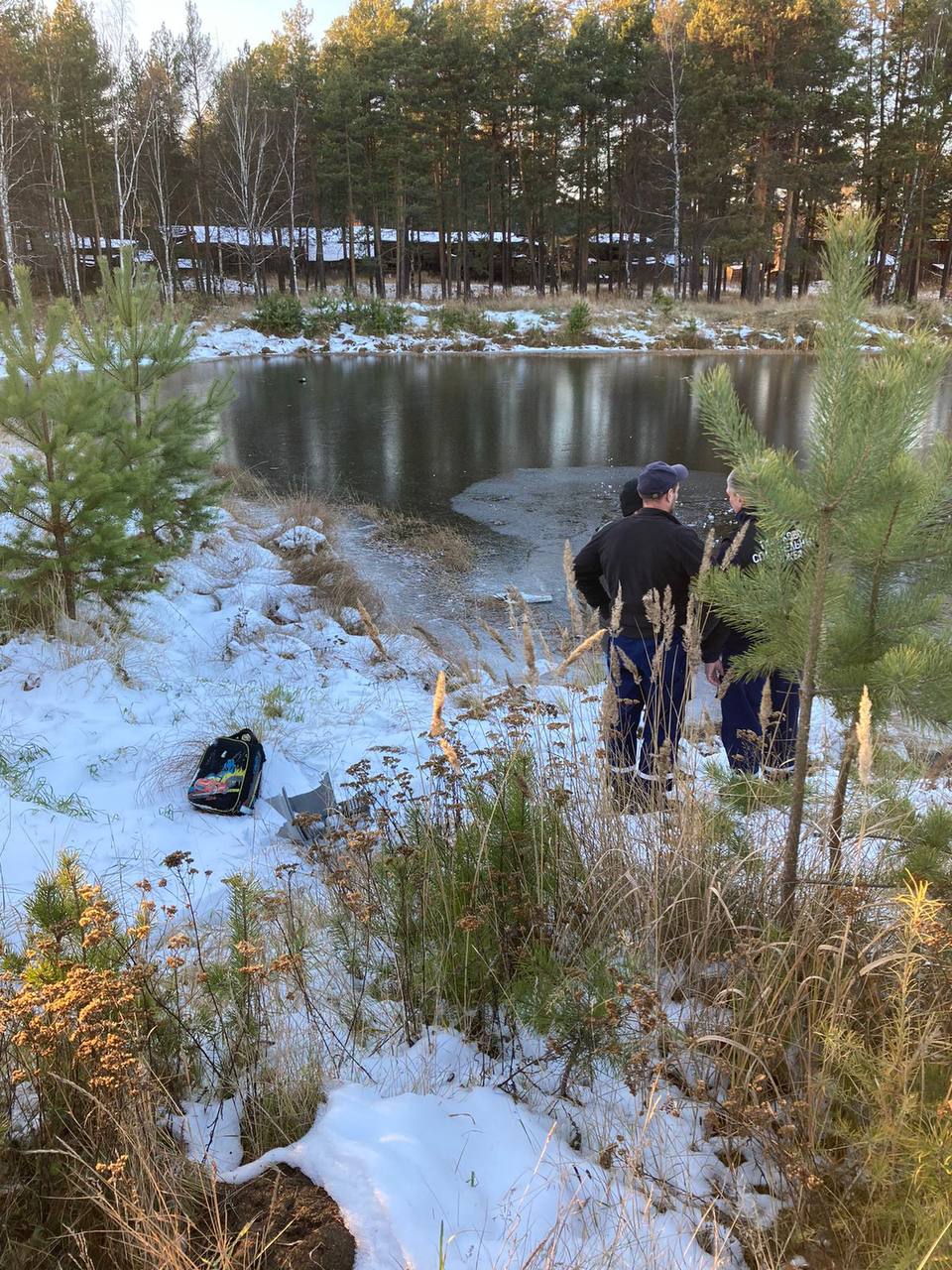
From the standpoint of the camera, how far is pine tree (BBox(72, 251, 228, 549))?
6.77 meters

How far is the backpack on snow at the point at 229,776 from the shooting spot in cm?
416

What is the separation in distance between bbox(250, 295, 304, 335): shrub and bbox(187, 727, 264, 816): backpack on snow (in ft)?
109

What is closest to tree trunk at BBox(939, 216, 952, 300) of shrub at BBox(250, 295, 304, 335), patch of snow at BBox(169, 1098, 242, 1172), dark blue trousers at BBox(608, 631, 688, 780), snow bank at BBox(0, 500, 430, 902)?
shrub at BBox(250, 295, 304, 335)

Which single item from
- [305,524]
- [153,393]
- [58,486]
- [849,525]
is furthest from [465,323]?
[849,525]

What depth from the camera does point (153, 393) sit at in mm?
7004

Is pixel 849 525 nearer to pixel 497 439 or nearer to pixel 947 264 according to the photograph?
pixel 497 439

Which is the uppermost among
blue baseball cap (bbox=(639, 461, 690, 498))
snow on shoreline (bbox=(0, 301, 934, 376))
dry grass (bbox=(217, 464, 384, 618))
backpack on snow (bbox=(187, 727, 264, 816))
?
snow on shoreline (bbox=(0, 301, 934, 376))

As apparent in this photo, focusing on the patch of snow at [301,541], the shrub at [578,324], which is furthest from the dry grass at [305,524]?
the shrub at [578,324]

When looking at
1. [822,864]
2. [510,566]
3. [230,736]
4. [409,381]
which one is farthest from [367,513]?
[409,381]

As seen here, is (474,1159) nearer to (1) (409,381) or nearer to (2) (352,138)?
(1) (409,381)

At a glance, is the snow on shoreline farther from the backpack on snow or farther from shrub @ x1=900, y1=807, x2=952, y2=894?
shrub @ x1=900, y1=807, x2=952, y2=894

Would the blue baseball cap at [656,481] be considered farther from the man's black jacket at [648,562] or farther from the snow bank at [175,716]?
the snow bank at [175,716]

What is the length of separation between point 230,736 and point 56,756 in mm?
922

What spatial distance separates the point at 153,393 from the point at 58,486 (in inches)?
79.3
